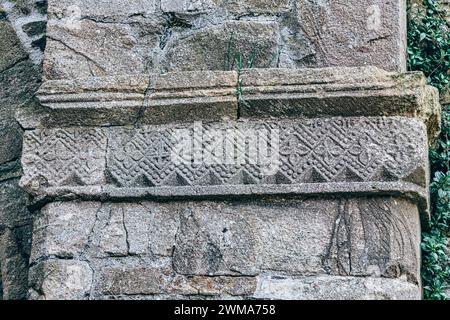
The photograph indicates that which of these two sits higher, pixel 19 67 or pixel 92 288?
pixel 19 67

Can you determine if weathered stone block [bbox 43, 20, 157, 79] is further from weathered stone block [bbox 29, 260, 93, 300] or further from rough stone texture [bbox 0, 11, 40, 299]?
weathered stone block [bbox 29, 260, 93, 300]

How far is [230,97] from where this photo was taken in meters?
4.16

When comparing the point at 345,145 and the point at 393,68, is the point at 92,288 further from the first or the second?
the point at 393,68

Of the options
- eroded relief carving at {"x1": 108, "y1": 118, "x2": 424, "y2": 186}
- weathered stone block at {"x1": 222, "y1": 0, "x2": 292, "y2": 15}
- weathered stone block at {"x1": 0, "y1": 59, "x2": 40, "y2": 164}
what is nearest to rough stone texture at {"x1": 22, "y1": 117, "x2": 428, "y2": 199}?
eroded relief carving at {"x1": 108, "y1": 118, "x2": 424, "y2": 186}

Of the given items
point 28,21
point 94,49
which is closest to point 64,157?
point 94,49

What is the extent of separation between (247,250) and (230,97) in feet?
1.84

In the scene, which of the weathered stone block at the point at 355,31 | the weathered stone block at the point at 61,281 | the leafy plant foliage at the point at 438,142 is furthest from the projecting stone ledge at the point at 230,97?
the weathered stone block at the point at 61,281

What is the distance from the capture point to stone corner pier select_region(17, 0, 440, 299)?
13.0 feet

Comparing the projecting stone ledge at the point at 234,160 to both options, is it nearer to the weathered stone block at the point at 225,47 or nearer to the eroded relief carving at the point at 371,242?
the eroded relief carving at the point at 371,242

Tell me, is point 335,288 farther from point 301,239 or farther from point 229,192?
point 229,192

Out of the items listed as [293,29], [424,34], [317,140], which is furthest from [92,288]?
[424,34]

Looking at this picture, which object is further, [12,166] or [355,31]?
[12,166]

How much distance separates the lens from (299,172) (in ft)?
13.4

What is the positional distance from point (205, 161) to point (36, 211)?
25.5 inches
